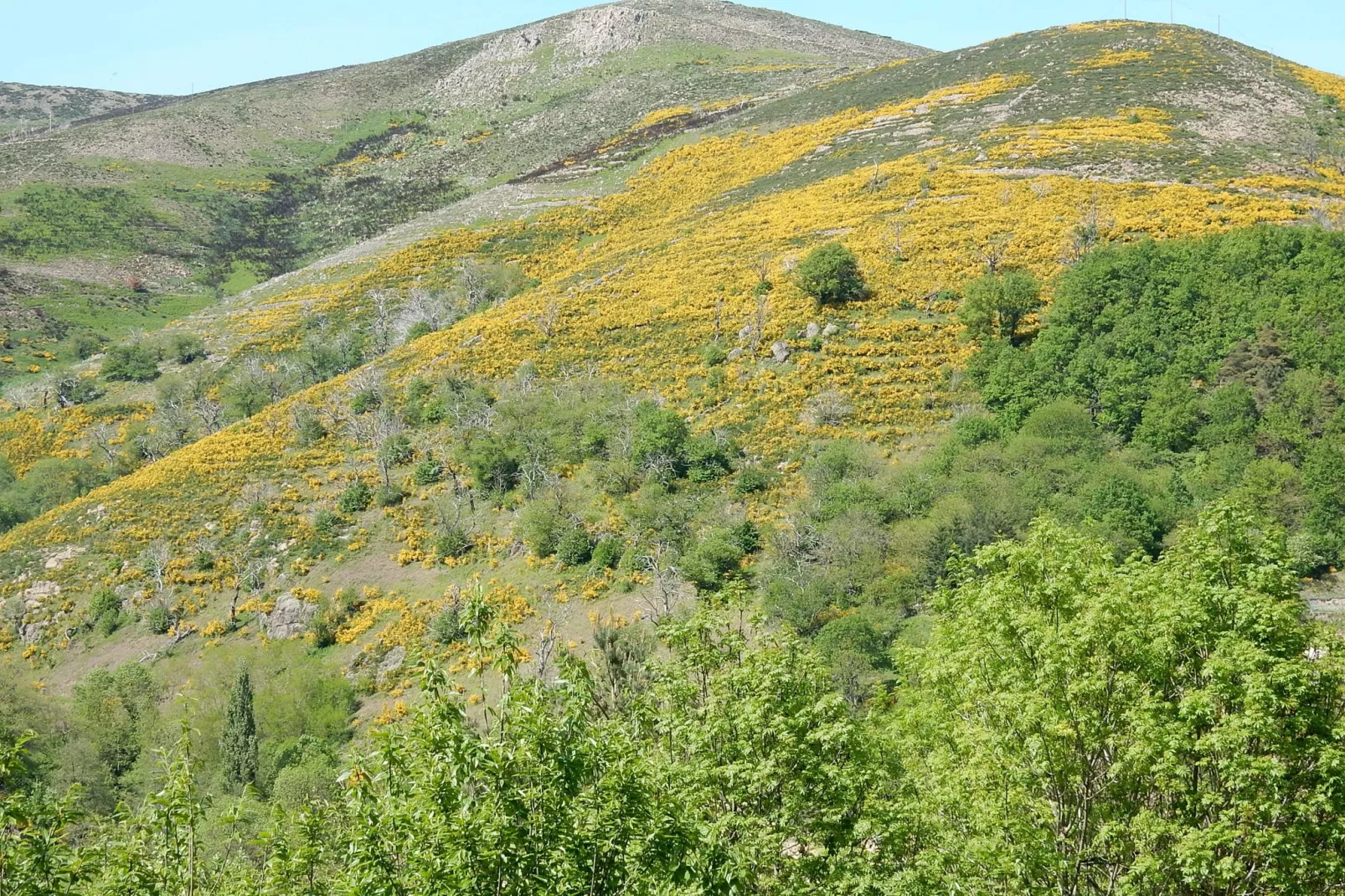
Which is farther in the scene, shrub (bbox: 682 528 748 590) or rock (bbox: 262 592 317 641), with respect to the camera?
rock (bbox: 262 592 317 641)

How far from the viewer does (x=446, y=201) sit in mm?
128625

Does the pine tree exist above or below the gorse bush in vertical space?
below

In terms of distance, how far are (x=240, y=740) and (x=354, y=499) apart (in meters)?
20.4

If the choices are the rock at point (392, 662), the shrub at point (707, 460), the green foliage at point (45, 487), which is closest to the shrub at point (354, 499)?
the rock at point (392, 662)

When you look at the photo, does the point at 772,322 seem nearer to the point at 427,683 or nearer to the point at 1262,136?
the point at 1262,136

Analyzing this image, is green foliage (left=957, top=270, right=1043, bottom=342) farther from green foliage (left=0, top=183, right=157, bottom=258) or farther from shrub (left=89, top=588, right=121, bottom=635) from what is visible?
green foliage (left=0, top=183, right=157, bottom=258)

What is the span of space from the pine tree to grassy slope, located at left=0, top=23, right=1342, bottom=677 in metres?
11.6

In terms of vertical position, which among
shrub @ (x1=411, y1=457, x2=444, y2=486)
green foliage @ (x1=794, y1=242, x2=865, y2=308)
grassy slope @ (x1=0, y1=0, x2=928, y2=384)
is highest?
grassy slope @ (x1=0, y1=0, x2=928, y2=384)

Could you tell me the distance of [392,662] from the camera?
4372 centimetres

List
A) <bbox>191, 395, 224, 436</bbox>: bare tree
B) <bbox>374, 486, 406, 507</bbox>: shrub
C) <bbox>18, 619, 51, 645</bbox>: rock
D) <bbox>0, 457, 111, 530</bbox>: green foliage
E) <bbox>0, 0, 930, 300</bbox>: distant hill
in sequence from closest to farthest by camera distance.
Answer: <bbox>18, 619, 51, 645</bbox>: rock
<bbox>374, 486, 406, 507</bbox>: shrub
<bbox>0, 457, 111, 530</bbox>: green foliage
<bbox>191, 395, 224, 436</bbox>: bare tree
<bbox>0, 0, 930, 300</bbox>: distant hill

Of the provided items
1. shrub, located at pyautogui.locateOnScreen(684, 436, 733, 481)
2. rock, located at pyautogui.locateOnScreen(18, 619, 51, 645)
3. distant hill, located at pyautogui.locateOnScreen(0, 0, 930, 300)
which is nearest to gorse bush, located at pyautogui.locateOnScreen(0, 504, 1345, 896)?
shrub, located at pyautogui.locateOnScreen(684, 436, 733, 481)

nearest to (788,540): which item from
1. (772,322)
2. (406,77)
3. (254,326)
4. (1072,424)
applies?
(1072,424)

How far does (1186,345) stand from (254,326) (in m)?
81.7

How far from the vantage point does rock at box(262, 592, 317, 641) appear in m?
47.2
